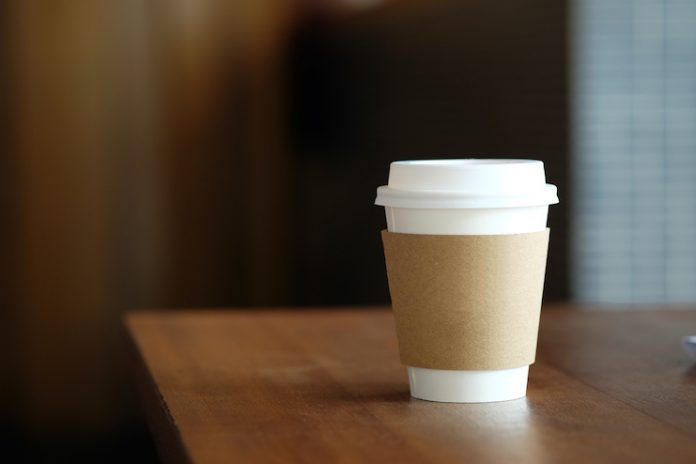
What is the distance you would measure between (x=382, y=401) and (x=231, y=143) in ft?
7.12

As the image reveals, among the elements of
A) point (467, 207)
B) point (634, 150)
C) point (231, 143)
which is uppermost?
point (467, 207)

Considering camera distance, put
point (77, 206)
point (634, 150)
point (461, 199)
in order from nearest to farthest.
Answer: point (461, 199)
point (77, 206)
point (634, 150)

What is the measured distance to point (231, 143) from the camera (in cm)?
298

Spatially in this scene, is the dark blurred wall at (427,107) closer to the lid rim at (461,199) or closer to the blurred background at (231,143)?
the blurred background at (231,143)

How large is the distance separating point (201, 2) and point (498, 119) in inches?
33.8

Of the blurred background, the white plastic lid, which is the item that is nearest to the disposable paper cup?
the white plastic lid

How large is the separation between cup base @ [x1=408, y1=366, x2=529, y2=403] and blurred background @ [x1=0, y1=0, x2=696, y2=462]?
201 cm

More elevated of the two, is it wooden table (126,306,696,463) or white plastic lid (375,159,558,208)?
white plastic lid (375,159,558,208)

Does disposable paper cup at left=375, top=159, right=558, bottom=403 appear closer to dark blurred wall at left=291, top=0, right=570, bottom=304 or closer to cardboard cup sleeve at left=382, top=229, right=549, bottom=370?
cardboard cup sleeve at left=382, top=229, right=549, bottom=370

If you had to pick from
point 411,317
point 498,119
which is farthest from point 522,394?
point 498,119

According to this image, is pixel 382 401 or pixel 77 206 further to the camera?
pixel 77 206

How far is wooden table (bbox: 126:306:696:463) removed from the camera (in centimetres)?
71

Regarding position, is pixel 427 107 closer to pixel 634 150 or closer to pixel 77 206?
pixel 634 150

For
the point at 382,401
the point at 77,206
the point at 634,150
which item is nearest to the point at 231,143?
the point at 77,206
